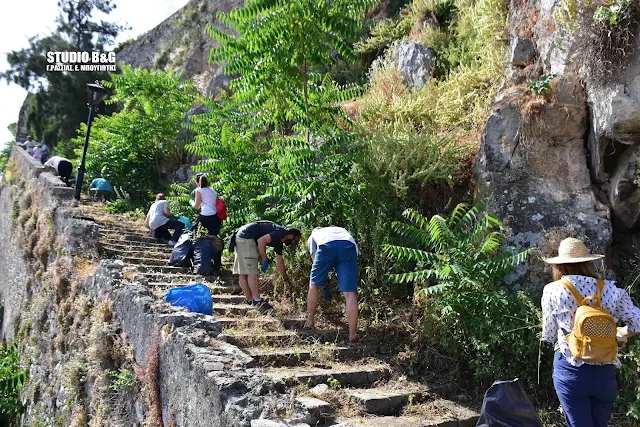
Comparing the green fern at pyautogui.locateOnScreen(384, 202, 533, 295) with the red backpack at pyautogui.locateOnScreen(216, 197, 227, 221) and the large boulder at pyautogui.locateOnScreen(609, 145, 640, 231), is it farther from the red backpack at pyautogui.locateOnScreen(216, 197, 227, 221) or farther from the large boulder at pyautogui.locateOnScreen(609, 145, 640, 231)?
the red backpack at pyautogui.locateOnScreen(216, 197, 227, 221)

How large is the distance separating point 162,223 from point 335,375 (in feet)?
18.8

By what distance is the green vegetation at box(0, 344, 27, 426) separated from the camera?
9547 millimetres

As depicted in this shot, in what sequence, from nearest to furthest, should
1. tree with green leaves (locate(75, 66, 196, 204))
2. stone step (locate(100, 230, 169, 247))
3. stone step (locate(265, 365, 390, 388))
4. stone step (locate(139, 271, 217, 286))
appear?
stone step (locate(265, 365, 390, 388))
stone step (locate(139, 271, 217, 286))
stone step (locate(100, 230, 169, 247))
tree with green leaves (locate(75, 66, 196, 204))

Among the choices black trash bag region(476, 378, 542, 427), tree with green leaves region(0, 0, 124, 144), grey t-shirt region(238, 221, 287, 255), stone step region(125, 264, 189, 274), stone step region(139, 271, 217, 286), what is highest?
tree with green leaves region(0, 0, 124, 144)

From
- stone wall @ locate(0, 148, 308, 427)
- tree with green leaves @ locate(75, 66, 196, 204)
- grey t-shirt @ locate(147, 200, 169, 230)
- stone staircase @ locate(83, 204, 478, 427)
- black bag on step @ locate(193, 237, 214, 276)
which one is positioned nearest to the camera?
stone wall @ locate(0, 148, 308, 427)

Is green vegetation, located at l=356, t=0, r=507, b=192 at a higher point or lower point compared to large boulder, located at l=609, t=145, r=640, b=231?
higher

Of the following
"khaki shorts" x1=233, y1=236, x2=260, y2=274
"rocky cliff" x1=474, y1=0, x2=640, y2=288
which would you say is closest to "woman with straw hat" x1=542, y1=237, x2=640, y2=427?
"rocky cliff" x1=474, y1=0, x2=640, y2=288

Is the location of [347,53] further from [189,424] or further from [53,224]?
[53,224]

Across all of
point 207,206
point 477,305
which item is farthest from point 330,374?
point 207,206

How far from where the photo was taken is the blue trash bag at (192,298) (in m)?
5.61

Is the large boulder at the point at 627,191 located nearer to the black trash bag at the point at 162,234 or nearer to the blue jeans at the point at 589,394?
the blue jeans at the point at 589,394

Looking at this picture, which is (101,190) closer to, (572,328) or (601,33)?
(601,33)

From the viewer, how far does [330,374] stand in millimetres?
4660

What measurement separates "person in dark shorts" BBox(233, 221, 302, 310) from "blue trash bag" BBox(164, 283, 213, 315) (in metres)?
0.90
